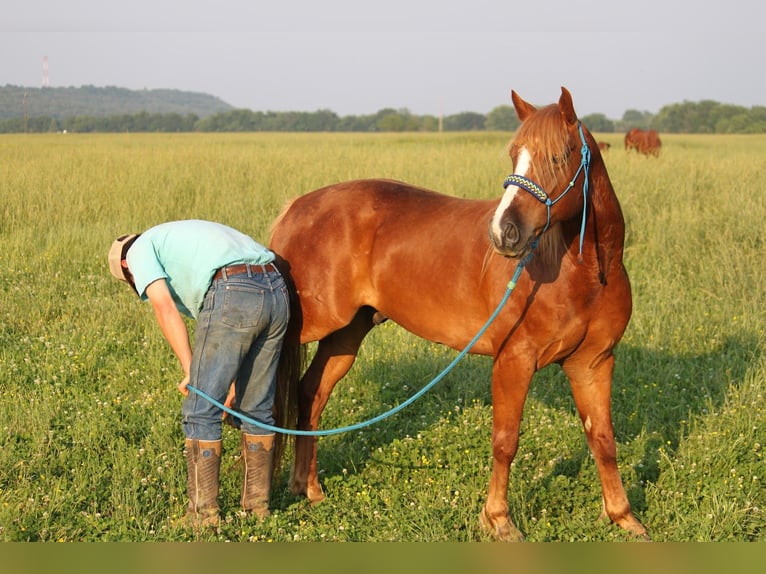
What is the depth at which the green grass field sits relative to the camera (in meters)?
4.38

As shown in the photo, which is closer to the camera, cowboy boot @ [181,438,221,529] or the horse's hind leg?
cowboy boot @ [181,438,221,529]

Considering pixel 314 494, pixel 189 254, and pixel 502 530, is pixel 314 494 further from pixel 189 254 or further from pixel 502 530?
pixel 189 254

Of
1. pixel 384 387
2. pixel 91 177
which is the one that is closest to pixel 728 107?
pixel 91 177

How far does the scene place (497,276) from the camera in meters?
4.09

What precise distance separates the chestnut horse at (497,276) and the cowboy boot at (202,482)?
805mm

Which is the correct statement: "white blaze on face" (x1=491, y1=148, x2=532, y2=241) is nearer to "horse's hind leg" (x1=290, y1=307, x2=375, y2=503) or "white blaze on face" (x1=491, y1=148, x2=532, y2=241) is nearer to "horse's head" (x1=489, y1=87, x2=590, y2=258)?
"horse's head" (x1=489, y1=87, x2=590, y2=258)

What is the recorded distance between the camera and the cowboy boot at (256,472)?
174 inches

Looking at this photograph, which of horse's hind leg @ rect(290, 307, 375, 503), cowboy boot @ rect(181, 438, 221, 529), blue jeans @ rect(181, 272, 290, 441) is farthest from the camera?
horse's hind leg @ rect(290, 307, 375, 503)

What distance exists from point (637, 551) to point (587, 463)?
182 cm

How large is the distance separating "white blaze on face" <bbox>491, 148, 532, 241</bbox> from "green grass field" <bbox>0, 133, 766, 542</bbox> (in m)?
1.74

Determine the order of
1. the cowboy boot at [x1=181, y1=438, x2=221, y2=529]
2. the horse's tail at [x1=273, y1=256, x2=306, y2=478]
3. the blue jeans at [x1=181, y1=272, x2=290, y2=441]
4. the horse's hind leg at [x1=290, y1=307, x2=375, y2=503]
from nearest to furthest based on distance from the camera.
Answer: the blue jeans at [x1=181, y1=272, x2=290, y2=441]
the cowboy boot at [x1=181, y1=438, x2=221, y2=529]
the horse's tail at [x1=273, y1=256, x2=306, y2=478]
the horse's hind leg at [x1=290, y1=307, x2=375, y2=503]

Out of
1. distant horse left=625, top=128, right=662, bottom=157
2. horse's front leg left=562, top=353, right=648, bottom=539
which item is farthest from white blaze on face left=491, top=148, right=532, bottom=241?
distant horse left=625, top=128, right=662, bottom=157

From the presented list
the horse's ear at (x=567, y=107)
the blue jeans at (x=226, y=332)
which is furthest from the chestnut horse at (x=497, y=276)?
the blue jeans at (x=226, y=332)

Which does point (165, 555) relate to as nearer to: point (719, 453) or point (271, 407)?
point (271, 407)
